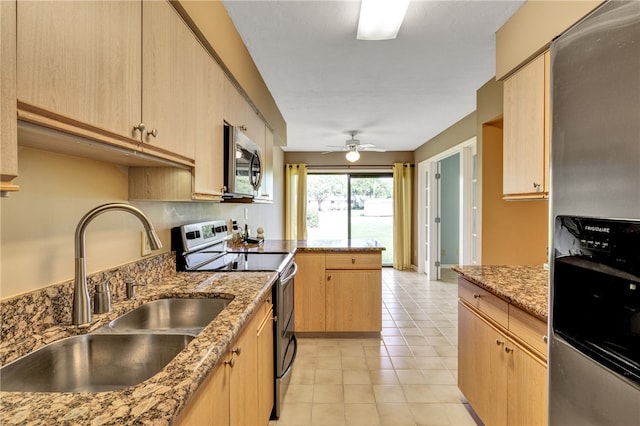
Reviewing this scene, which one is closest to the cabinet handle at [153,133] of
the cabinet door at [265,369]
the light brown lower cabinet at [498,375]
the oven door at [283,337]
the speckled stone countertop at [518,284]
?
the cabinet door at [265,369]

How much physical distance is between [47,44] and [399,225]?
6.32m

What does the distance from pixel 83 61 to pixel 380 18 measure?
1.62m

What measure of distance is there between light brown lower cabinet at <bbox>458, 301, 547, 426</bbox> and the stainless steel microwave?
61.6 inches

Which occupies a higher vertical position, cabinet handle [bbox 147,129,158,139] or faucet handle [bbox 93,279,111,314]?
cabinet handle [bbox 147,129,158,139]

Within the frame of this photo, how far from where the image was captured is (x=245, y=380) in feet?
4.30

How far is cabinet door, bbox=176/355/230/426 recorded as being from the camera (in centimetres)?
80

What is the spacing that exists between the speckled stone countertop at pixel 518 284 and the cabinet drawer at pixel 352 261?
45.6 inches

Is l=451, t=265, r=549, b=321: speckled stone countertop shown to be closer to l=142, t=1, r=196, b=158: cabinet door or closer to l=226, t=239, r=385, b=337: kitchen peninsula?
l=226, t=239, r=385, b=337: kitchen peninsula

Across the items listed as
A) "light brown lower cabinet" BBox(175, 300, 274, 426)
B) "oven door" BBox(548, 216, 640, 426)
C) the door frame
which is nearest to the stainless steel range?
"light brown lower cabinet" BBox(175, 300, 274, 426)

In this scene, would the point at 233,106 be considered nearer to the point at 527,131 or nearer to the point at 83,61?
Result: the point at 83,61

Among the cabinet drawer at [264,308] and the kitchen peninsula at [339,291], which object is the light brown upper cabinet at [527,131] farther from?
the cabinet drawer at [264,308]

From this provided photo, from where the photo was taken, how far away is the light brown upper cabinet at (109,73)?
690 mm

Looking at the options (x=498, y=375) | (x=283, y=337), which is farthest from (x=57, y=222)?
(x=498, y=375)

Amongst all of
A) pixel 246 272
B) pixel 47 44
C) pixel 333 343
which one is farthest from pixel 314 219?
pixel 47 44
